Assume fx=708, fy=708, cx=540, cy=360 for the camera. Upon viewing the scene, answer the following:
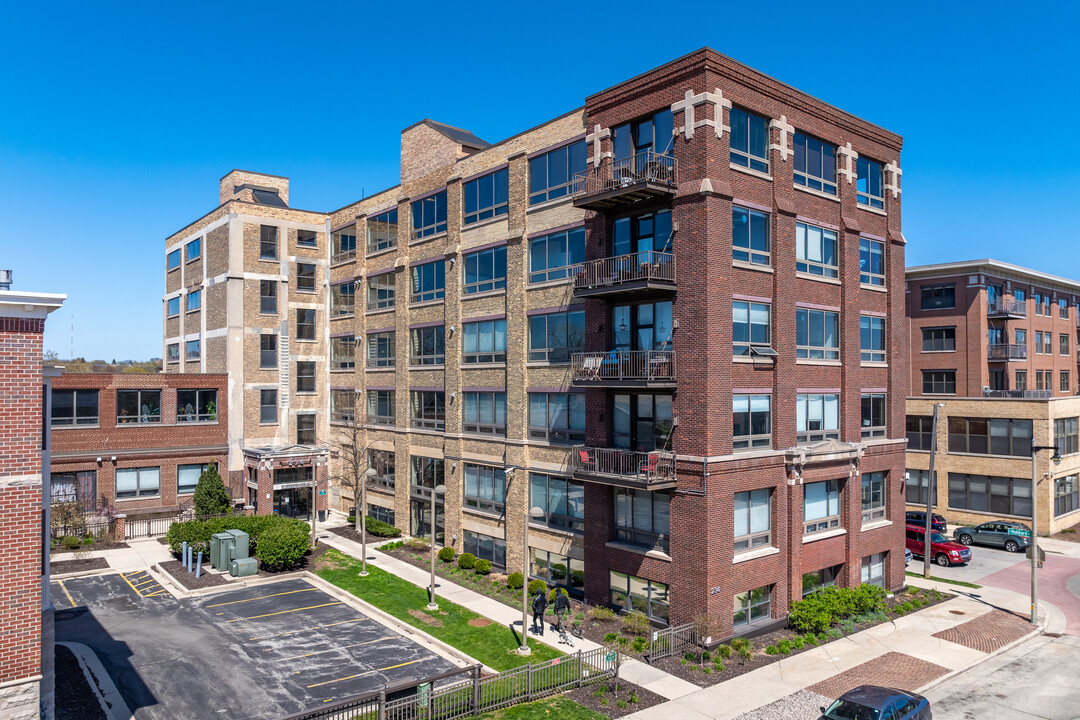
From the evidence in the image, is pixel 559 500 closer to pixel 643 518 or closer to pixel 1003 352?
pixel 643 518

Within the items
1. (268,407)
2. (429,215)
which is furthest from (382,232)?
(268,407)

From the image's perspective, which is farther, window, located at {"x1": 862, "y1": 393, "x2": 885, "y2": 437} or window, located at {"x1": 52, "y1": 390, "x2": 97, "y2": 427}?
window, located at {"x1": 52, "y1": 390, "x2": 97, "y2": 427}

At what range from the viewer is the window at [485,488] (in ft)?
108

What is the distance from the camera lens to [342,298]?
155 ft

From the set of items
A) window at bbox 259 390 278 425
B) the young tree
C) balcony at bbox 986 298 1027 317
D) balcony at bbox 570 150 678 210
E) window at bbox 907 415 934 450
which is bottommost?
the young tree

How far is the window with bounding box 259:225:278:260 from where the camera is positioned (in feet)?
152

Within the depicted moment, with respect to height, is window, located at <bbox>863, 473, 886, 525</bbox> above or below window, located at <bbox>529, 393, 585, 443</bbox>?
below

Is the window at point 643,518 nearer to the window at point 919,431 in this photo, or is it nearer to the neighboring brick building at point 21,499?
the neighboring brick building at point 21,499

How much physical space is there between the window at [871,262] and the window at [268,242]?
117ft

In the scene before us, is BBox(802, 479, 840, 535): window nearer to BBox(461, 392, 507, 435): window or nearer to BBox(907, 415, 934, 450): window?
BBox(461, 392, 507, 435): window

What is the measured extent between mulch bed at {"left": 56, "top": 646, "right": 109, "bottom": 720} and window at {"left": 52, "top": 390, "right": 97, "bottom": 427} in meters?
22.8

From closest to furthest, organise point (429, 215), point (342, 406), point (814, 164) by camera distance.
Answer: point (814, 164), point (429, 215), point (342, 406)

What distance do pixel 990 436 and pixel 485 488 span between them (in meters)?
33.1

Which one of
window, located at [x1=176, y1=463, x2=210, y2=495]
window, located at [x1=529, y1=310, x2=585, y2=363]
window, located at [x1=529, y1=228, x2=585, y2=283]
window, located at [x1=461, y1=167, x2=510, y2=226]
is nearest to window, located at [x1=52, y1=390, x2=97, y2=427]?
window, located at [x1=176, y1=463, x2=210, y2=495]
